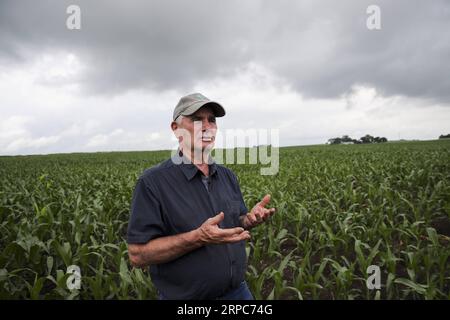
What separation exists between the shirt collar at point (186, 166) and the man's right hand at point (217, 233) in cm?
46

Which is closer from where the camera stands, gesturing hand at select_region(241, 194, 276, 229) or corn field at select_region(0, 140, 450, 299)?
gesturing hand at select_region(241, 194, 276, 229)

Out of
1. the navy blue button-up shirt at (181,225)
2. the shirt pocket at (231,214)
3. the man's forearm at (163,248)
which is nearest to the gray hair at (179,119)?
the navy blue button-up shirt at (181,225)

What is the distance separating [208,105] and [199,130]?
21cm

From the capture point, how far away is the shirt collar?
1881 millimetres

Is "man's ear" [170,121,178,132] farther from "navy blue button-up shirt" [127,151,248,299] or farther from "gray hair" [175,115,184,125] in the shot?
"navy blue button-up shirt" [127,151,248,299]

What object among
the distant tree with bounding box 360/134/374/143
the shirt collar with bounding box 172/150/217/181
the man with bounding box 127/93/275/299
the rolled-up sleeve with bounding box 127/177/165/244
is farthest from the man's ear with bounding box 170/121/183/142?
the distant tree with bounding box 360/134/374/143

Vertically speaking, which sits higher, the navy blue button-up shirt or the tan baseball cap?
the tan baseball cap

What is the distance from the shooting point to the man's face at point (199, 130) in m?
1.89

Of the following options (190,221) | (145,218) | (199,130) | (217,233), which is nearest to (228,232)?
(217,233)

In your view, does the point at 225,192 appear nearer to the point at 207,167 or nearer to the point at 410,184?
the point at 207,167

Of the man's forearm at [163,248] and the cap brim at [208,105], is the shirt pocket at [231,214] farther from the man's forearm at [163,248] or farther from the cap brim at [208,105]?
the cap brim at [208,105]

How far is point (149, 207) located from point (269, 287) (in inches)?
82.5

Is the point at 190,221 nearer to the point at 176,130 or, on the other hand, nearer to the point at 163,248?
the point at 163,248
